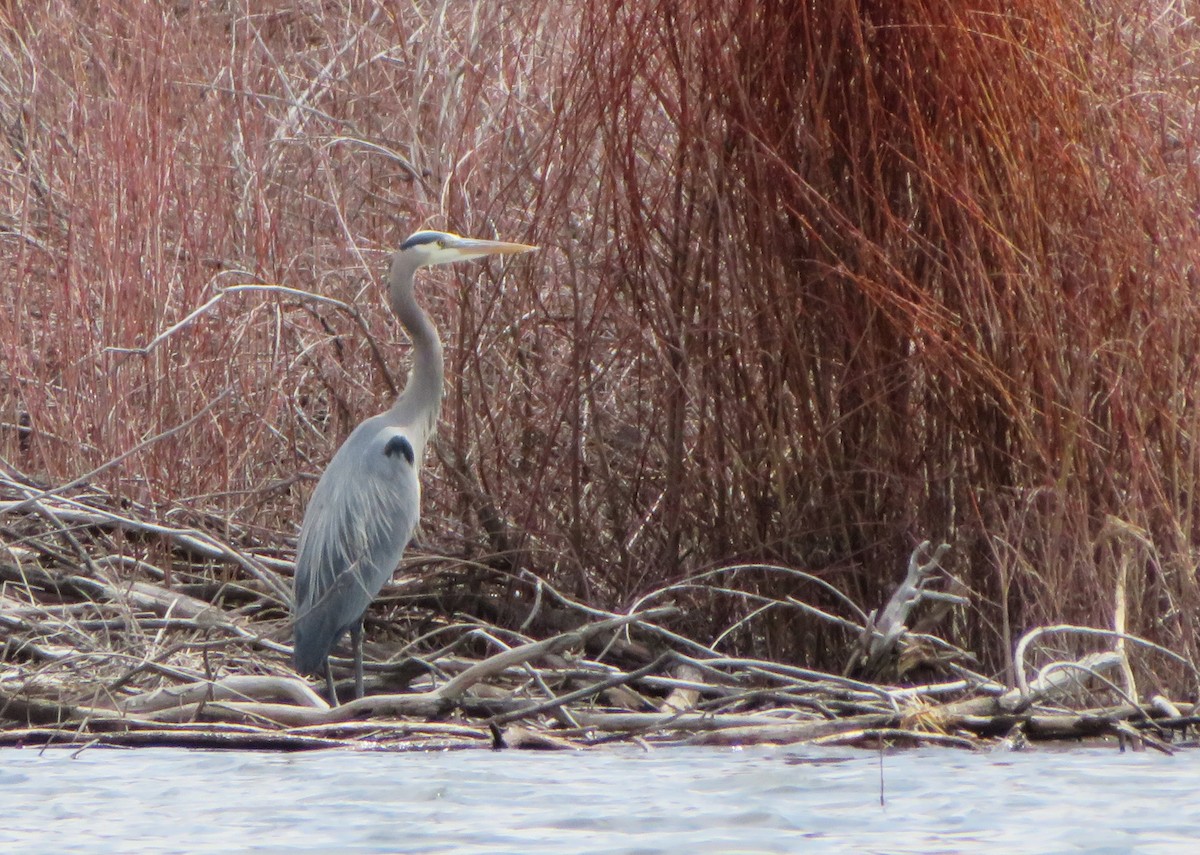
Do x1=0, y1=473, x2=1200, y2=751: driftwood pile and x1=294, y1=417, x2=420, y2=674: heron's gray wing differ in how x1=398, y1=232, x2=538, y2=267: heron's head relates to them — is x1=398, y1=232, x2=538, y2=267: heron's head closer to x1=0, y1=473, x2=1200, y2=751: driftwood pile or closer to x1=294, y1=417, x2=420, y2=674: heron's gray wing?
x1=294, y1=417, x2=420, y2=674: heron's gray wing

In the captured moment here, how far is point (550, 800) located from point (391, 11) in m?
4.81

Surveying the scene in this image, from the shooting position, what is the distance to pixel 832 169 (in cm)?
479

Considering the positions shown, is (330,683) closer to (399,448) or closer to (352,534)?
(352,534)

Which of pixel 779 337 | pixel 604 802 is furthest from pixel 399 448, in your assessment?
pixel 604 802

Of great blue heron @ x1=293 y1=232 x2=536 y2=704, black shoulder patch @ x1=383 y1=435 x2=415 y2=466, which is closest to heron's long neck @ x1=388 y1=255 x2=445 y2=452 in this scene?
great blue heron @ x1=293 y1=232 x2=536 y2=704

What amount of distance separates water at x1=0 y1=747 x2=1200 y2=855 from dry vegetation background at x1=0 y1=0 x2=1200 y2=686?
2.36ft

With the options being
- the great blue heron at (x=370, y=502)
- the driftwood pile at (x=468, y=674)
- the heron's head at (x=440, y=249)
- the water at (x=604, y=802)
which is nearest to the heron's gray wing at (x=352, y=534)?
the great blue heron at (x=370, y=502)

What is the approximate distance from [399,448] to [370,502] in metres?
0.22

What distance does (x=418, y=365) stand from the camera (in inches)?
212

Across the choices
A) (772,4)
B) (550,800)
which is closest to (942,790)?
(550,800)

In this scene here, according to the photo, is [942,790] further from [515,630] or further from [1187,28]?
[1187,28]

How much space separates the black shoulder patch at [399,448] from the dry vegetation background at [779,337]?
338 mm

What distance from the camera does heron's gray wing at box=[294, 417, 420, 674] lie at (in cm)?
480

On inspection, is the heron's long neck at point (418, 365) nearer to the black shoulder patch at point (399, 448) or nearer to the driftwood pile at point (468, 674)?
the black shoulder patch at point (399, 448)
